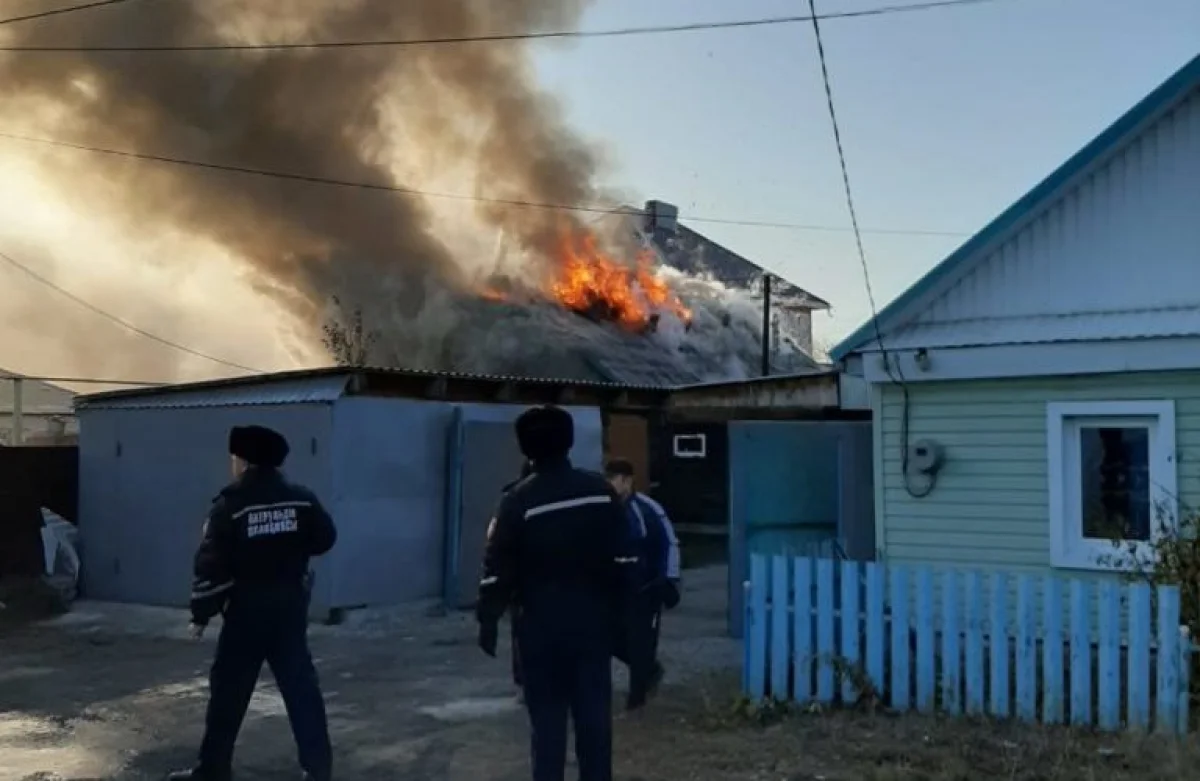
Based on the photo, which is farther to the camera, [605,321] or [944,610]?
[605,321]

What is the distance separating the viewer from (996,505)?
8.87 meters

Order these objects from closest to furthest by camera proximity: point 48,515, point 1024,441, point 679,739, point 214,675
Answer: point 214,675, point 679,739, point 1024,441, point 48,515

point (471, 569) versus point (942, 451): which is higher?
point (942, 451)

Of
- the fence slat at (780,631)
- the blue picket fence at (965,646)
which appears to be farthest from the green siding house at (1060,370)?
the fence slat at (780,631)

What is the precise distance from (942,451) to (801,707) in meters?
2.83

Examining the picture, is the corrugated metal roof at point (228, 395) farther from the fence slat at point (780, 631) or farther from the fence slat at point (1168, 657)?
the fence slat at point (1168, 657)

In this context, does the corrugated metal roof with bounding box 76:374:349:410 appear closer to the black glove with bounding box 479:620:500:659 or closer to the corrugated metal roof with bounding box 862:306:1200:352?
the corrugated metal roof with bounding box 862:306:1200:352

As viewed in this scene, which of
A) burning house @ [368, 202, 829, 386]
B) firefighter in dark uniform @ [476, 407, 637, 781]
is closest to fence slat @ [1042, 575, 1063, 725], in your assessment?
firefighter in dark uniform @ [476, 407, 637, 781]

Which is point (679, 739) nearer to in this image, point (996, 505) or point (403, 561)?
point (996, 505)

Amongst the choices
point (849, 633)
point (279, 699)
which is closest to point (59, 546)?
point (279, 699)

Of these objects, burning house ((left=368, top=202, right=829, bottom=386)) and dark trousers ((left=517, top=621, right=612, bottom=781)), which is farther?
burning house ((left=368, top=202, right=829, bottom=386))

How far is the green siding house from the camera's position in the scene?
8.29 metres

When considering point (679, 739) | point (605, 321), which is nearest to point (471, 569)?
point (679, 739)

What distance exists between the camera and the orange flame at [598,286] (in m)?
26.7
